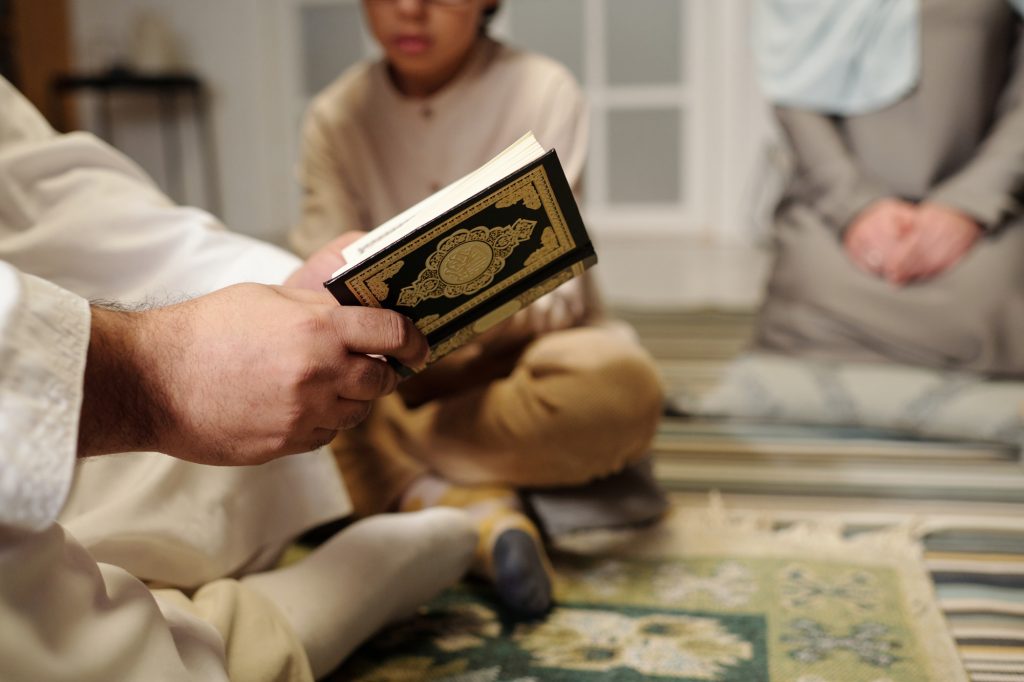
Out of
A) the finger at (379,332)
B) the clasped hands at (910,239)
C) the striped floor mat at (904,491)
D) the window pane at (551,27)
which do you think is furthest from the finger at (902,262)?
the window pane at (551,27)

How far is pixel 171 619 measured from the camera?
701mm

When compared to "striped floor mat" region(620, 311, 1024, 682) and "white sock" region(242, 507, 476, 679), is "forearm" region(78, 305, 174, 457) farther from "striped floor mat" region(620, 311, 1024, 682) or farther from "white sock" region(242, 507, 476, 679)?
"striped floor mat" region(620, 311, 1024, 682)

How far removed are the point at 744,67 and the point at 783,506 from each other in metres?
2.66

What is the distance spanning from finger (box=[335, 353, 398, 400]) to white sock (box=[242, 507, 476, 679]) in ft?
0.81

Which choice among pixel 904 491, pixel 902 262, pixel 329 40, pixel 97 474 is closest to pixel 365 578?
pixel 97 474

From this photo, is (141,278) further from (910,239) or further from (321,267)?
(910,239)

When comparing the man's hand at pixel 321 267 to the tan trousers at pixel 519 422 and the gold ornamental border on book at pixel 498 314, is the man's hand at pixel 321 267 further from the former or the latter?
the tan trousers at pixel 519 422

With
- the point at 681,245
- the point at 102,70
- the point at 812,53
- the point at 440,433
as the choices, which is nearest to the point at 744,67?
the point at 681,245

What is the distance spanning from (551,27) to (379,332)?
3357 millimetres

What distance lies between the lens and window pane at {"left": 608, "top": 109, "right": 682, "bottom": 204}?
12.6 feet

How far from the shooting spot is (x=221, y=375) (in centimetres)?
65

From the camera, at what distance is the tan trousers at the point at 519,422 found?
113 cm

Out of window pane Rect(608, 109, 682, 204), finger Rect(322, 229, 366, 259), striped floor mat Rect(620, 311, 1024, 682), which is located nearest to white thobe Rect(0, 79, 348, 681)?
finger Rect(322, 229, 366, 259)

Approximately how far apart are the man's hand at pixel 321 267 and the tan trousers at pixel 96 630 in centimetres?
30
